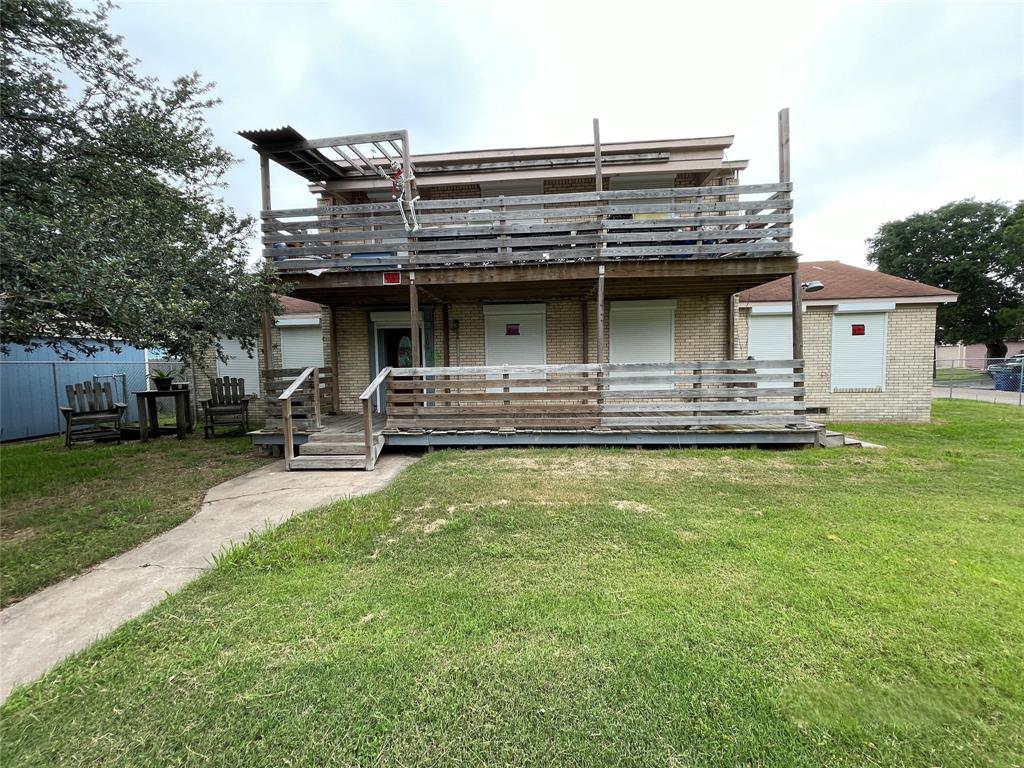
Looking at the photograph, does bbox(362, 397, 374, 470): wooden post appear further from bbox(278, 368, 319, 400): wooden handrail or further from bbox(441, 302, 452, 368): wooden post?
bbox(441, 302, 452, 368): wooden post

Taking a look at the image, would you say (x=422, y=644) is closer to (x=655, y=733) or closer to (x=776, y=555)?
(x=655, y=733)

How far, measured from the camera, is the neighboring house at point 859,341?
401 inches

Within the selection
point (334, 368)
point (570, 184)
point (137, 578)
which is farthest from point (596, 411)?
point (334, 368)

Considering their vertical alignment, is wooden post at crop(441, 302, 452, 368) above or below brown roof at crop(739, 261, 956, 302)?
below

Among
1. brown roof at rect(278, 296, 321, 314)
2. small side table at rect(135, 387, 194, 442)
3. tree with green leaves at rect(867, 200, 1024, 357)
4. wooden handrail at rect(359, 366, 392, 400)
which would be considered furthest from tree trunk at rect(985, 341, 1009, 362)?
small side table at rect(135, 387, 194, 442)

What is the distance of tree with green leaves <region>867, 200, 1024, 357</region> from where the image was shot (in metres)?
32.0

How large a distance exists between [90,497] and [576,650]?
6.36 meters

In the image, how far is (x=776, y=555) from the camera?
3.31 meters

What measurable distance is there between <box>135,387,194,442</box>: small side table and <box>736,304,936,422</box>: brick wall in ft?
43.3

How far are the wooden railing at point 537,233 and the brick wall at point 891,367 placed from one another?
3740 mm

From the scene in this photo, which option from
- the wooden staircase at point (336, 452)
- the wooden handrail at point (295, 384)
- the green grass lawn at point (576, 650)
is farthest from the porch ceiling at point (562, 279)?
the green grass lawn at point (576, 650)

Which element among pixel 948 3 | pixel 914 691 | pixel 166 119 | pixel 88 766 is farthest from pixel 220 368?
pixel 948 3

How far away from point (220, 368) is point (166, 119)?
8.59 metres

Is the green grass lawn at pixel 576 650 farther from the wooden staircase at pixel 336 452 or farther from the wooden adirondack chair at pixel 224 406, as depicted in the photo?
the wooden adirondack chair at pixel 224 406
